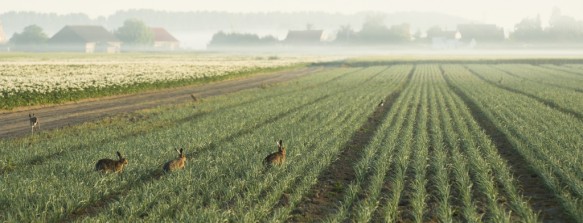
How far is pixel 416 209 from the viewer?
33.0ft

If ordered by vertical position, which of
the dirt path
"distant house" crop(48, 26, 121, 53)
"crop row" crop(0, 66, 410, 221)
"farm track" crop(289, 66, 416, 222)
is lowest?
the dirt path

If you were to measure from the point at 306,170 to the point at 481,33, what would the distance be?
184441 mm

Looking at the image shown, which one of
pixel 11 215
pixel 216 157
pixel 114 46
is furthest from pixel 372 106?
pixel 114 46

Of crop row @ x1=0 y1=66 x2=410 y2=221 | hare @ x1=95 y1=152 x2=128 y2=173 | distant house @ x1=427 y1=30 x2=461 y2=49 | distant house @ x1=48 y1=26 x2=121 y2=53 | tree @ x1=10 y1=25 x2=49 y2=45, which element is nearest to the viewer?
crop row @ x1=0 y1=66 x2=410 y2=221

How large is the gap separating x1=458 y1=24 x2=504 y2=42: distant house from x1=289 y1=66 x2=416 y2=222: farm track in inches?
6713

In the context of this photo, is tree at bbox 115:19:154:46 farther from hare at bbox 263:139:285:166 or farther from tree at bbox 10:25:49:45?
hare at bbox 263:139:285:166

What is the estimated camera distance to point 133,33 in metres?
191

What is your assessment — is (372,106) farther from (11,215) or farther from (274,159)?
(11,215)

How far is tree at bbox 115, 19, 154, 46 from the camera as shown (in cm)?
19038

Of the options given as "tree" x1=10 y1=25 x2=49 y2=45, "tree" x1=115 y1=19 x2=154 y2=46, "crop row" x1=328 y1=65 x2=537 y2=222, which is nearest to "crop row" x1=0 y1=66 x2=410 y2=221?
"crop row" x1=328 y1=65 x2=537 y2=222

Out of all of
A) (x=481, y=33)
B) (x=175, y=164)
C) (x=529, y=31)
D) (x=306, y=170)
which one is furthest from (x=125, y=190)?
(x=481, y=33)

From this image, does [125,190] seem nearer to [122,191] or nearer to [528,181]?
[122,191]

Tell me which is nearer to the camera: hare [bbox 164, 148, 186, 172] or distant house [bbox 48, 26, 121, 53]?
hare [bbox 164, 148, 186, 172]

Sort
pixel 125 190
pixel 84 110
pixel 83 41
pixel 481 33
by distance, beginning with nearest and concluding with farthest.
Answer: pixel 125 190 < pixel 84 110 < pixel 83 41 < pixel 481 33
